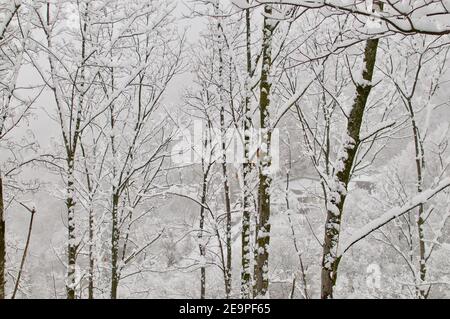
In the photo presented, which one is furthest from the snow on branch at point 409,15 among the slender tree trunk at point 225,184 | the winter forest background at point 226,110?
the slender tree trunk at point 225,184

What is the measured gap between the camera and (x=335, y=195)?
342cm

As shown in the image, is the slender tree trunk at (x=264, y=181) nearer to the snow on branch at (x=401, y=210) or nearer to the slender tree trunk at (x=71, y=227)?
the snow on branch at (x=401, y=210)

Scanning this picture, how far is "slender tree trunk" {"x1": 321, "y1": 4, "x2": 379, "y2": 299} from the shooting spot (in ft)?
11.1

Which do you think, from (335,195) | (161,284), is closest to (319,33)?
(335,195)

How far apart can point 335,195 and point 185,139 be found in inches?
280

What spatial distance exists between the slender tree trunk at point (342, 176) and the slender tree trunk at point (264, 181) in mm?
1444

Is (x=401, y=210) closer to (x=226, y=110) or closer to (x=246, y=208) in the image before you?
(x=246, y=208)

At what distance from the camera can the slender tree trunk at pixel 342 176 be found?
133 inches

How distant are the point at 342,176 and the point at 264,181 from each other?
5.03ft

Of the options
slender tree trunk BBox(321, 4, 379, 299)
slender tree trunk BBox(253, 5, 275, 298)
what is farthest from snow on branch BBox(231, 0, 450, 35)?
slender tree trunk BBox(253, 5, 275, 298)

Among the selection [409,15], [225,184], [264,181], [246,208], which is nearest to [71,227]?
[246,208]

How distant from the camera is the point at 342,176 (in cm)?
345
